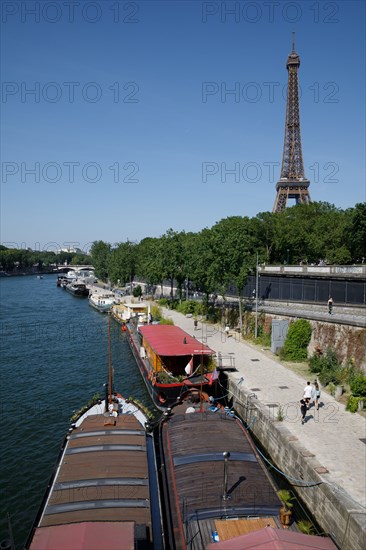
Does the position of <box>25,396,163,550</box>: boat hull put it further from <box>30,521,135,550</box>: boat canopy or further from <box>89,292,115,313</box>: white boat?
<box>89,292,115,313</box>: white boat

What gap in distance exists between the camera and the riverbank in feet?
42.7

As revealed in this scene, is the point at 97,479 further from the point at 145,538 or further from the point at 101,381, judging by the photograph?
the point at 101,381

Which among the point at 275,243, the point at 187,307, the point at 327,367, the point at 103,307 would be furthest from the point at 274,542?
the point at 103,307

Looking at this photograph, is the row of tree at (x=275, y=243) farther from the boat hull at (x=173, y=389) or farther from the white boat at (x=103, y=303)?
the boat hull at (x=173, y=389)

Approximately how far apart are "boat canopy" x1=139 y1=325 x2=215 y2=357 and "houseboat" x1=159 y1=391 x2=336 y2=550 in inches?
308

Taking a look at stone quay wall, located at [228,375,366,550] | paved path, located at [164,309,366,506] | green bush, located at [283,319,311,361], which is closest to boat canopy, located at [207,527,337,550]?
stone quay wall, located at [228,375,366,550]

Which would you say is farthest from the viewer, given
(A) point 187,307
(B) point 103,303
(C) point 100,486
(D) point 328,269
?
(B) point 103,303

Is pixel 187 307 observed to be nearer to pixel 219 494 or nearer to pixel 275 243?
pixel 275 243

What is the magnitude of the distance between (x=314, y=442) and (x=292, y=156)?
8925cm

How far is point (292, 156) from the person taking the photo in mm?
97562

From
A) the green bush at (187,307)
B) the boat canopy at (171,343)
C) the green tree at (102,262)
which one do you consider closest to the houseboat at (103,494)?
the boat canopy at (171,343)

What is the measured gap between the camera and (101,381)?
3128 centimetres

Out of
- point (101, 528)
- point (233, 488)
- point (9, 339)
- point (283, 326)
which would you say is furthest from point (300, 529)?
point (9, 339)

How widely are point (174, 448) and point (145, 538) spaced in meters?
4.75
